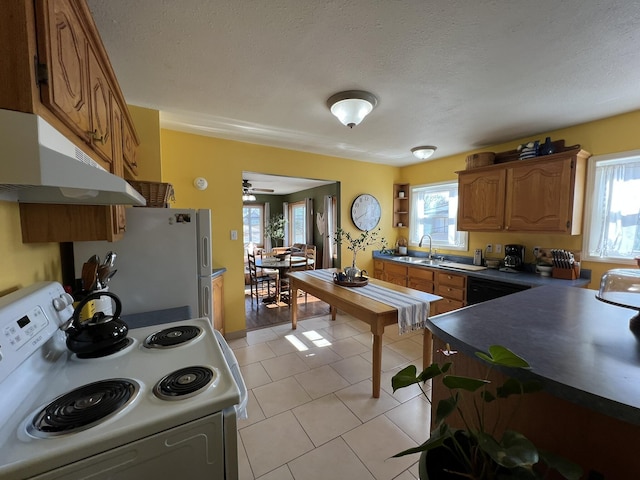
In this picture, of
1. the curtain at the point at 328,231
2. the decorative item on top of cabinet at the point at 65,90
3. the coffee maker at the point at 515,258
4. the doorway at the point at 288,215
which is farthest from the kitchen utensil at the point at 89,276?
the curtain at the point at 328,231

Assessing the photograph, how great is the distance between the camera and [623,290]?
1145 mm

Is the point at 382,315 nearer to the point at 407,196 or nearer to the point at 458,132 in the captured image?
the point at 458,132

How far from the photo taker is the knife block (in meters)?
2.59

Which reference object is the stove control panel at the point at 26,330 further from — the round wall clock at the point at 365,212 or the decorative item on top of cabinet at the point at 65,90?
the round wall clock at the point at 365,212

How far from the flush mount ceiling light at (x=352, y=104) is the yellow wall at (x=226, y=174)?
149 centimetres

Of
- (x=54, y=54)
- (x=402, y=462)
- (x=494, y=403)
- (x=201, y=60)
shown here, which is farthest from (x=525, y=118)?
(x=54, y=54)

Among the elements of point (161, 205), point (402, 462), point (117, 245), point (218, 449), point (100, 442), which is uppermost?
point (161, 205)

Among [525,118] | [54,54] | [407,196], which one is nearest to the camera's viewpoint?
[54,54]

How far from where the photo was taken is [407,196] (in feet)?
15.1

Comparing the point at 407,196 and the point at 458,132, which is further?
the point at 407,196

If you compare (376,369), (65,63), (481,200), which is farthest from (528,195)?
(65,63)

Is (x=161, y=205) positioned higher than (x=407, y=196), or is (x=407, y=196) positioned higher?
(x=407, y=196)

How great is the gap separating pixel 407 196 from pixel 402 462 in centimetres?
385

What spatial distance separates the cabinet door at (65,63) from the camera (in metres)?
0.78
